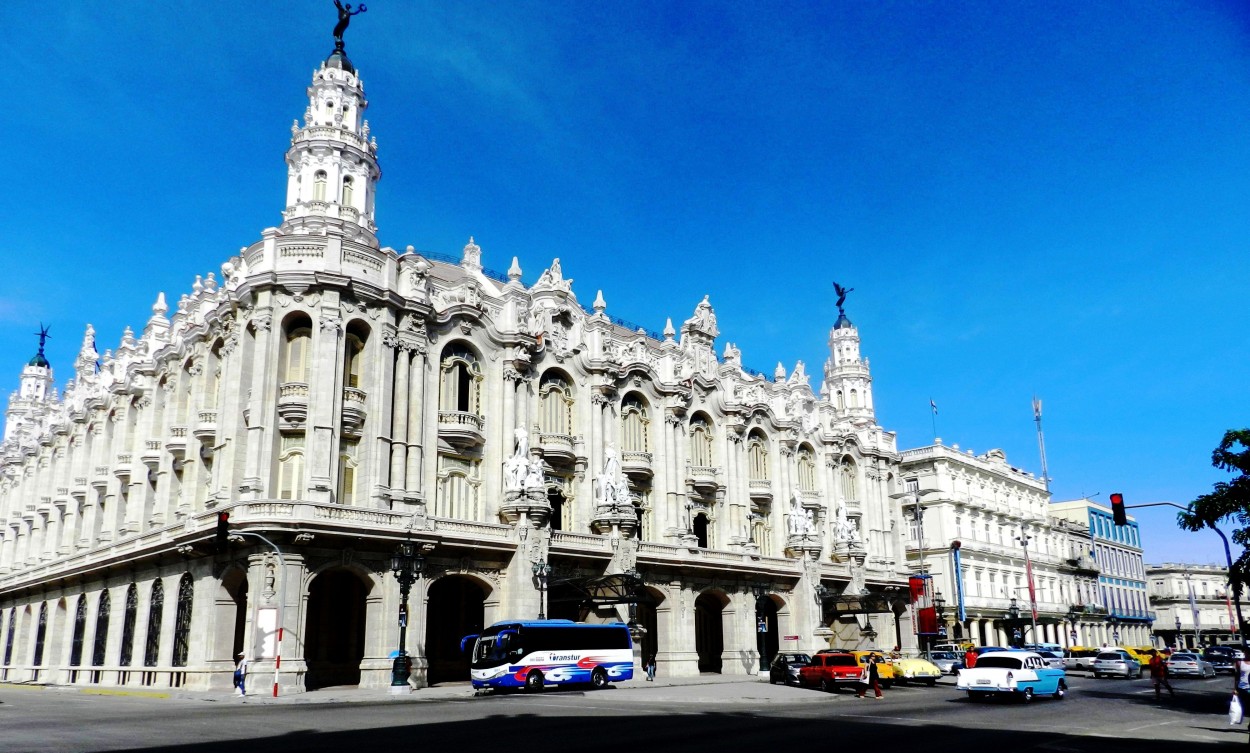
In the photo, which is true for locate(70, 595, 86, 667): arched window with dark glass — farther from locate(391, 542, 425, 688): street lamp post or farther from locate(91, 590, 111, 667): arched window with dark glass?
locate(391, 542, 425, 688): street lamp post

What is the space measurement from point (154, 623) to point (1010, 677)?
34821 mm

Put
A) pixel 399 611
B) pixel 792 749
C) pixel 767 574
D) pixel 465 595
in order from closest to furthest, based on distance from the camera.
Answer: pixel 792 749
pixel 399 611
pixel 465 595
pixel 767 574

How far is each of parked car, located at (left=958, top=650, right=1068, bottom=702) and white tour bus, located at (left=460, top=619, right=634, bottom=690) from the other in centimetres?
1320

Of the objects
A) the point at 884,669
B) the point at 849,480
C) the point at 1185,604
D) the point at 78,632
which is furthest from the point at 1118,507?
the point at 1185,604

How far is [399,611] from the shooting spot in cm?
3881

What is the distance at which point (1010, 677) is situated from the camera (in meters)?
31.3

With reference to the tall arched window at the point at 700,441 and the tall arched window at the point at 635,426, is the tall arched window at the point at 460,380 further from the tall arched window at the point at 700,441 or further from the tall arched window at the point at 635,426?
the tall arched window at the point at 700,441

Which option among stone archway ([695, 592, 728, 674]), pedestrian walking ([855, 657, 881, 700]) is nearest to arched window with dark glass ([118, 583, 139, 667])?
stone archway ([695, 592, 728, 674])

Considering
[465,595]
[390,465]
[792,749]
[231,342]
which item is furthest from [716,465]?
[792,749]

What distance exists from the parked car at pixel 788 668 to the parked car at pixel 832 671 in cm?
218

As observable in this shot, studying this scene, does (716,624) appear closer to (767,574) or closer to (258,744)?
(767,574)

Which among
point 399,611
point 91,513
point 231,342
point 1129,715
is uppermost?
point 231,342

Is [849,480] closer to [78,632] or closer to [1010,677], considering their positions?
[1010,677]

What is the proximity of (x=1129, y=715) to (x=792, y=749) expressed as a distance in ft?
46.1
